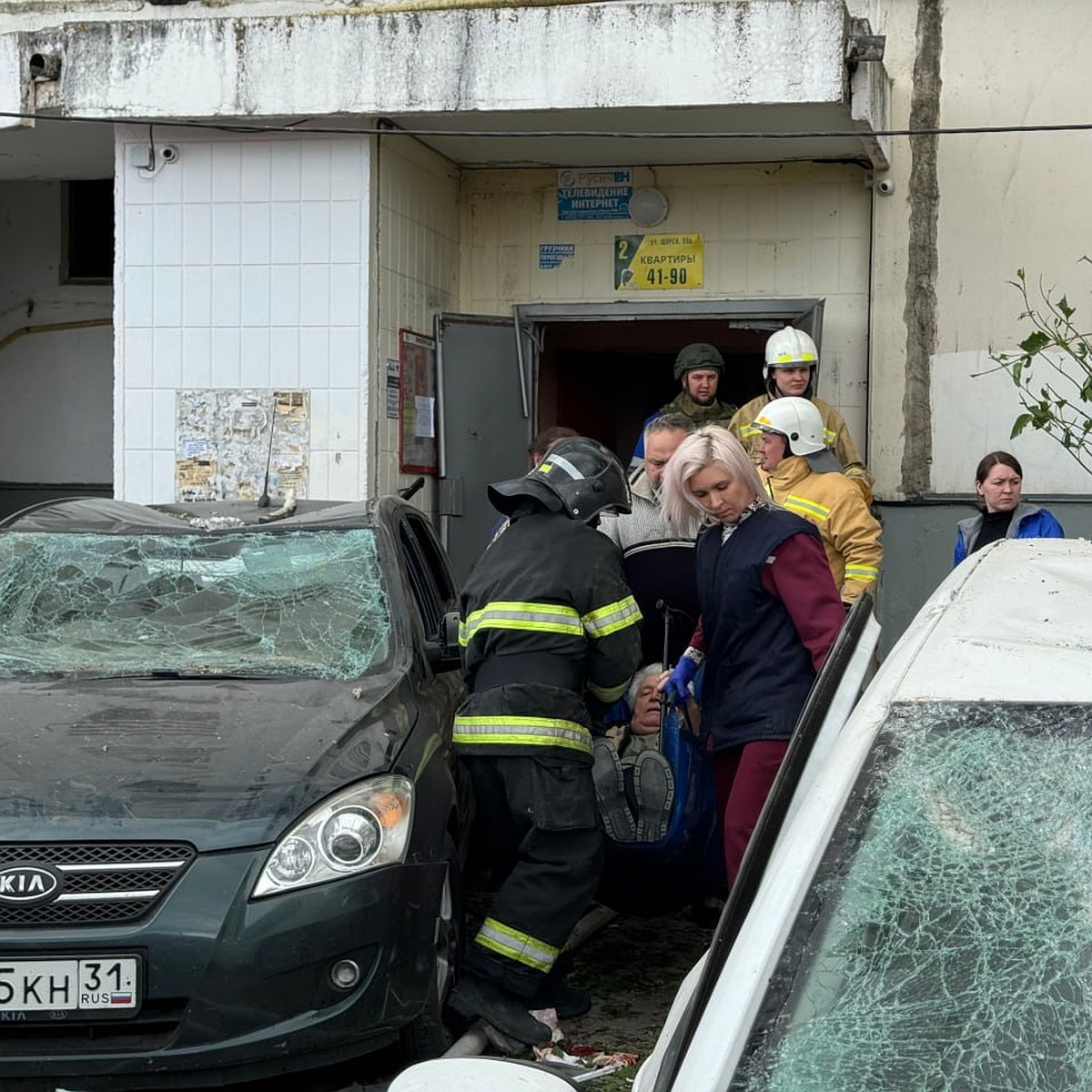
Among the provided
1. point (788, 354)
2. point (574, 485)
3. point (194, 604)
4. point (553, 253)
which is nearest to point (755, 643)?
point (574, 485)

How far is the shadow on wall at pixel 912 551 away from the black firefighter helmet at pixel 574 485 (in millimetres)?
4570

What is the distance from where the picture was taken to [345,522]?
5.64 m

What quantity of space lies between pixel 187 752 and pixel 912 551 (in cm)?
601

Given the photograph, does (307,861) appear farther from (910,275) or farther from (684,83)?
(910,275)

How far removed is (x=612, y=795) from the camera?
16.8ft

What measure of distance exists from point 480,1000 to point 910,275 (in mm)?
5924

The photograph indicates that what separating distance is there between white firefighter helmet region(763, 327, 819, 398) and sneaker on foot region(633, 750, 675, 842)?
2984 millimetres

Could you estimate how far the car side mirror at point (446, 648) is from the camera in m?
5.17

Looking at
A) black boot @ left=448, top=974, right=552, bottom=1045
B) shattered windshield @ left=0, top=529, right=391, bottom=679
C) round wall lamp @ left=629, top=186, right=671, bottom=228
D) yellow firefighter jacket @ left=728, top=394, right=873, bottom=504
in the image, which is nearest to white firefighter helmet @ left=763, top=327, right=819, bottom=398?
yellow firefighter jacket @ left=728, top=394, right=873, bottom=504

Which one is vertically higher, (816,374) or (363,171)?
(363,171)

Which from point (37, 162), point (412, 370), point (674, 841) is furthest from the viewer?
point (37, 162)

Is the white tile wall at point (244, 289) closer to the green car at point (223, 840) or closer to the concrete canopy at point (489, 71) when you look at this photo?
the concrete canopy at point (489, 71)

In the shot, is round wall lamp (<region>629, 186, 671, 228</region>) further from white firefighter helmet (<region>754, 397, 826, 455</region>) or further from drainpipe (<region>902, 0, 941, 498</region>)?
white firefighter helmet (<region>754, 397, 826, 455</region>)

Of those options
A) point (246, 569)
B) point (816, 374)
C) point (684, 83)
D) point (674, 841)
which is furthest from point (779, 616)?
point (816, 374)
